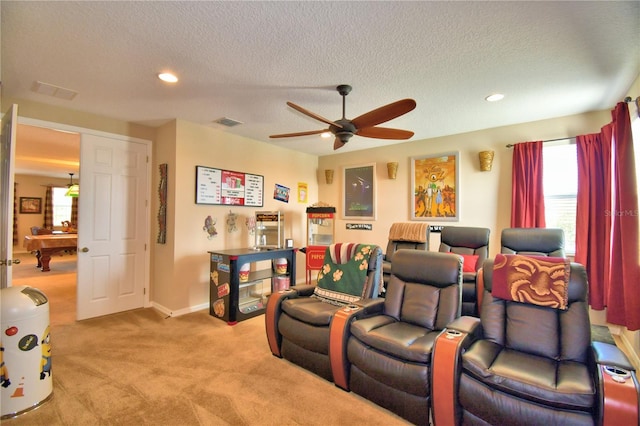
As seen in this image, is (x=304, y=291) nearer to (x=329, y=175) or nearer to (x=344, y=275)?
(x=344, y=275)

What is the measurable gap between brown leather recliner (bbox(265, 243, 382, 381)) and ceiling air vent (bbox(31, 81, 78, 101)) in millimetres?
2977

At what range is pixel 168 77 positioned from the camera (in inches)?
106

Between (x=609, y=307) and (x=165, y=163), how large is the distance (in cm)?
546

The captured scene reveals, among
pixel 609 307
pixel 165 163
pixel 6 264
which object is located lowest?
pixel 609 307

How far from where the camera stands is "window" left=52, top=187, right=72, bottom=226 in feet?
32.3

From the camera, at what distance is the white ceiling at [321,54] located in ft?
6.09

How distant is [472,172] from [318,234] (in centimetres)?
270

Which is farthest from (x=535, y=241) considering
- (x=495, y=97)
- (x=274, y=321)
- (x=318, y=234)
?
(x=318, y=234)

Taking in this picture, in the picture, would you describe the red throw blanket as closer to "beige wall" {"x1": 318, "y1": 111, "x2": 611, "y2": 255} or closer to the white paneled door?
"beige wall" {"x1": 318, "y1": 111, "x2": 611, "y2": 255}

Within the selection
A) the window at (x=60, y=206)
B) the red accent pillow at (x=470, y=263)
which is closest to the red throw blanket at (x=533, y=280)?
the red accent pillow at (x=470, y=263)

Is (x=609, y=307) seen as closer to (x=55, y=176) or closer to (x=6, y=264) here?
(x=6, y=264)

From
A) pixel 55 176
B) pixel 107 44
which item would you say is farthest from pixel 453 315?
pixel 55 176

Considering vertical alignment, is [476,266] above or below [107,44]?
below

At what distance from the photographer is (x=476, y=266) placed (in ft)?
11.5
